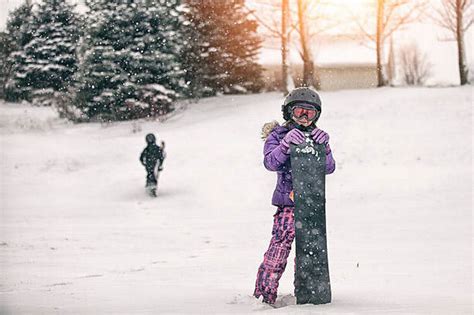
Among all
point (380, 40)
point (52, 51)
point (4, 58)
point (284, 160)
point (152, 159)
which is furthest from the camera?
point (52, 51)

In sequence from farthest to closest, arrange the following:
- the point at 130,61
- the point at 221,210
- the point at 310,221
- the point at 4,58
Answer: the point at 130,61 → the point at 4,58 → the point at 221,210 → the point at 310,221

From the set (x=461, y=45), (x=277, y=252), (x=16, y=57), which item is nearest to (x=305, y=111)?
(x=277, y=252)

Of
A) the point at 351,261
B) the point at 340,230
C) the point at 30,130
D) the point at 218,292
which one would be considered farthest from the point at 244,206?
the point at 30,130

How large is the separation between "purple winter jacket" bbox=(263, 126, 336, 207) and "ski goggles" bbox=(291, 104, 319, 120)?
0.60 feet

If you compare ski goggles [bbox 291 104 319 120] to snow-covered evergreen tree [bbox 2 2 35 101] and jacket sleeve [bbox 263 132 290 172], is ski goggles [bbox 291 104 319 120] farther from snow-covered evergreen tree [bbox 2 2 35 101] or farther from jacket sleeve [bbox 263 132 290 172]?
snow-covered evergreen tree [bbox 2 2 35 101]

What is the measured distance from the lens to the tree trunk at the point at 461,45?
80.1 ft

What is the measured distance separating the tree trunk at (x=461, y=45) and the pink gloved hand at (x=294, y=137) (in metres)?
21.0

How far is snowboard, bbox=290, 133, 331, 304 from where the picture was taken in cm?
473

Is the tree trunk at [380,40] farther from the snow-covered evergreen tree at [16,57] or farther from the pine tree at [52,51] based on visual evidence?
the snow-covered evergreen tree at [16,57]

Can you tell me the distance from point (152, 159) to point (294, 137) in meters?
11.7

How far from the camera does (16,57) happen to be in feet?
87.4

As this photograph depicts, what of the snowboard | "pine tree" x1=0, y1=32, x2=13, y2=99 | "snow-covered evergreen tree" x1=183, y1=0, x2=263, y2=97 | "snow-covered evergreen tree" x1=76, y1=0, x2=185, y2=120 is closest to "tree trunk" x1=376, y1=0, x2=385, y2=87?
"snow-covered evergreen tree" x1=183, y1=0, x2=263, y2=97

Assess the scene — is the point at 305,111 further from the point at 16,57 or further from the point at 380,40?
the point at 16,57

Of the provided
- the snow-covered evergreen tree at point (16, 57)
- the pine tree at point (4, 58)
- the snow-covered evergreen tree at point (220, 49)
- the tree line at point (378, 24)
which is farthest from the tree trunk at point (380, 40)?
the pine tree at point (4, 58)
